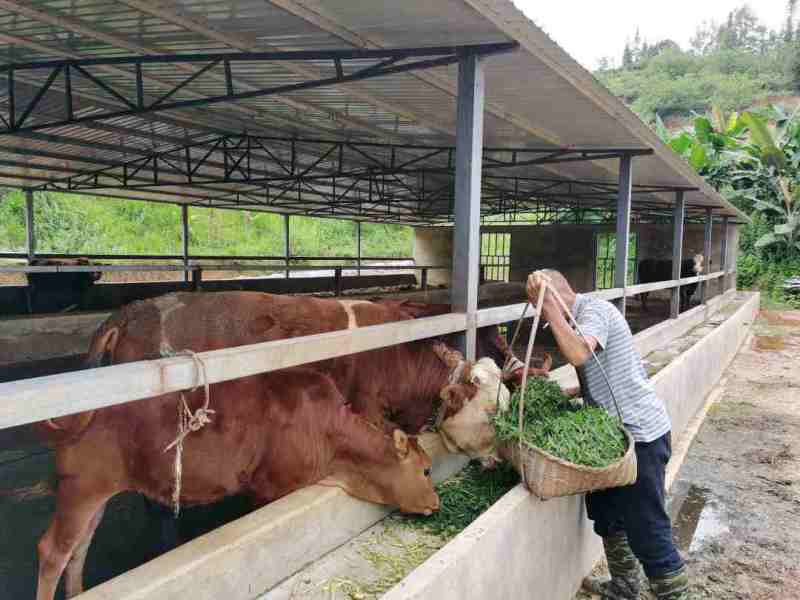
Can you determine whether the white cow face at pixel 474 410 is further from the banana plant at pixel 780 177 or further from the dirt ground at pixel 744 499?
the banana plant at pixel 780 177

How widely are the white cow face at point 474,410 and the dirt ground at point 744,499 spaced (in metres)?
1.19

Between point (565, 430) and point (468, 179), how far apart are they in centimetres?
151

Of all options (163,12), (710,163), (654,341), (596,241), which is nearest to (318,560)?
(163,12)

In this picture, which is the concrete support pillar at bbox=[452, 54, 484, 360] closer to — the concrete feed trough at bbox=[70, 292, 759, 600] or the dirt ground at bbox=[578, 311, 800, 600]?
the concrete feed trough at bbox=[70, 292, 759, 600]

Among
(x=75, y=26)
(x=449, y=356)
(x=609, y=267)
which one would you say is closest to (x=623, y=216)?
(x=449, y=356)

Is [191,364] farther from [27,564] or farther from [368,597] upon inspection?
[27,564]

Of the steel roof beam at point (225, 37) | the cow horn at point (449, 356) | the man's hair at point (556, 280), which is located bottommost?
the cow horn at point (449, 356)

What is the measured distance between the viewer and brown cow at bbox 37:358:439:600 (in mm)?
2719

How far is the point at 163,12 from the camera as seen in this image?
3.75 metres

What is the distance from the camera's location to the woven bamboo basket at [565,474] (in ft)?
8.23

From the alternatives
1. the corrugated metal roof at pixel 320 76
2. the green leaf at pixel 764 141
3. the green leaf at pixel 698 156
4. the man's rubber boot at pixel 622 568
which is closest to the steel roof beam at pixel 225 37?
the corrugated metal roof at pixel 320 76

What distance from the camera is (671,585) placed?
2854 mm

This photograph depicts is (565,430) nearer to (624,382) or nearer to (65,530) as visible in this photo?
(624,382)

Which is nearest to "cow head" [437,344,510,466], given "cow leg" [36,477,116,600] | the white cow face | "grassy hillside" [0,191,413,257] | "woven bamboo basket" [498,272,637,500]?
the white cow face
